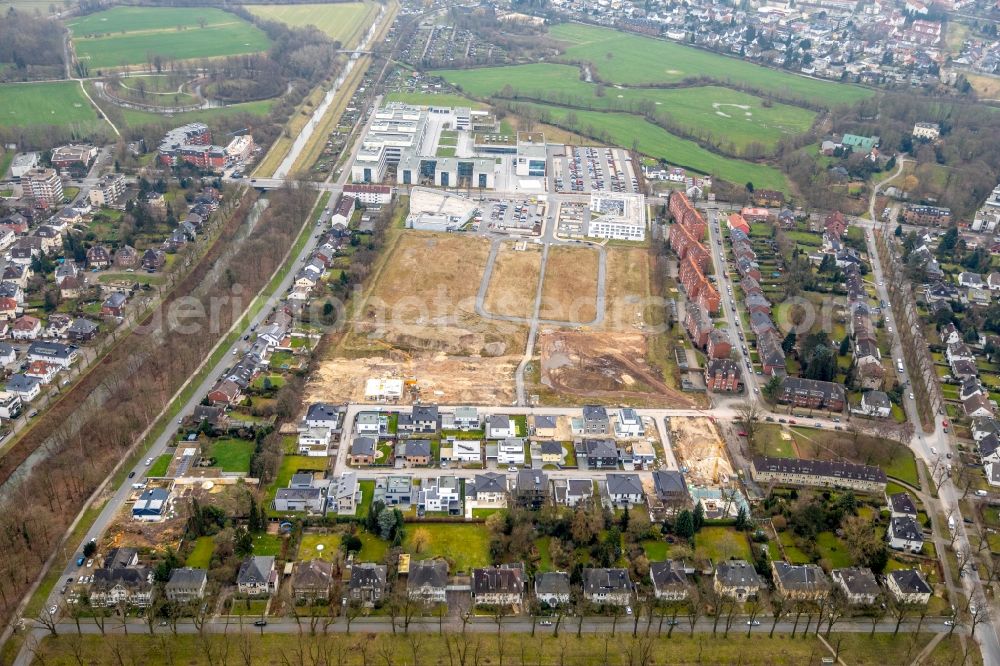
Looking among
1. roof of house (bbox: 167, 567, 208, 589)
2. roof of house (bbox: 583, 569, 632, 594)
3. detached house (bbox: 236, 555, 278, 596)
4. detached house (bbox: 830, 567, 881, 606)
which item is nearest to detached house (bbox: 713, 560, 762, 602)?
detached house (bbox: 830, 567, 881, 606)

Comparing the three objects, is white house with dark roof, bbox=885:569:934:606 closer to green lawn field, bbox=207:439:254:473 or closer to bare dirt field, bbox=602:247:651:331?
bare dirt field, bbox=602:247:651:331

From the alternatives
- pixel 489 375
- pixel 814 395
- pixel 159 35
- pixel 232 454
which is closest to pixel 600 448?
pixel 489 375

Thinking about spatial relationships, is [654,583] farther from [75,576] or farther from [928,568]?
[75,576]

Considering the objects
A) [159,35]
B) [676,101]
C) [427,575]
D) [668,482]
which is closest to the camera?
[427,575]

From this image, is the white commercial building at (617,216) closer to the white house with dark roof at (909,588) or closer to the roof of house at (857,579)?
the roof of house at (857,579)

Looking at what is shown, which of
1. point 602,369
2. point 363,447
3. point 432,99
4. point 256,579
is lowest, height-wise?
point 602,369

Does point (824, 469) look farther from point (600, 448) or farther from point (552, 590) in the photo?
point (552, 590)

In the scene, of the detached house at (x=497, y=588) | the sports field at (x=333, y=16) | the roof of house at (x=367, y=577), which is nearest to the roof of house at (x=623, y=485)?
the detached house at (x=497, y=588)
